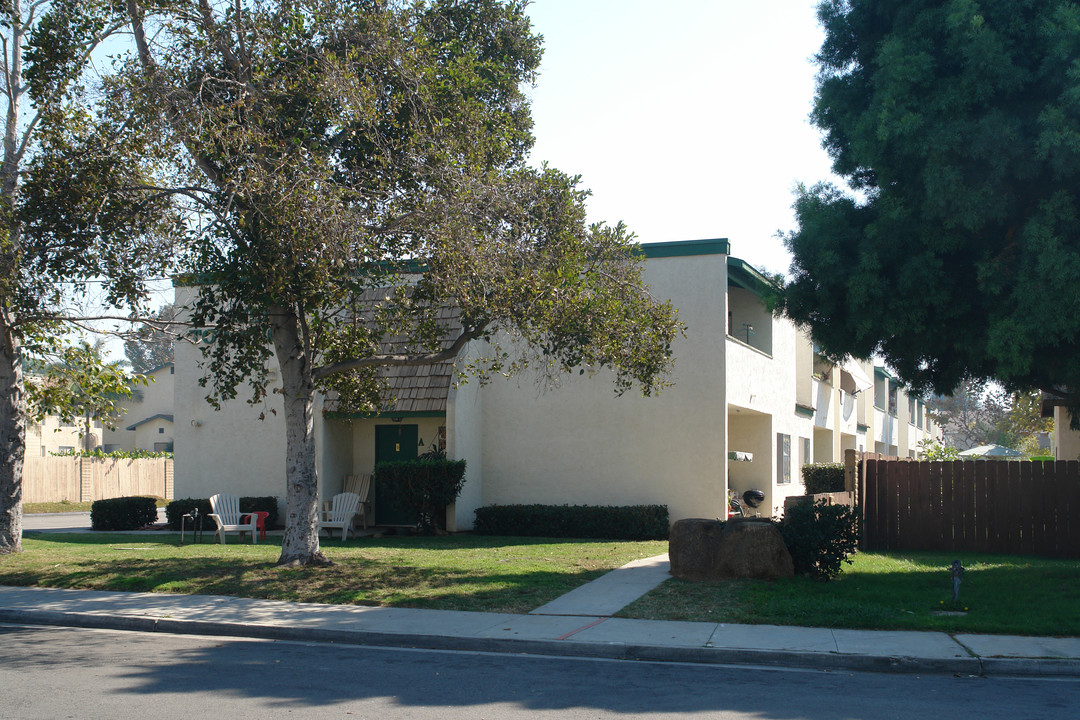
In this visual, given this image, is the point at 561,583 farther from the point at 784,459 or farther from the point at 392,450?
the point at 784,459

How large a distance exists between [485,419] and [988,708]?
15.5 meters

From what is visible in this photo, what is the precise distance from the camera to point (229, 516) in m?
19.7

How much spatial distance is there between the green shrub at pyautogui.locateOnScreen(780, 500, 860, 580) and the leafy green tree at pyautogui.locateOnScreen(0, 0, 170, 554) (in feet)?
31.1

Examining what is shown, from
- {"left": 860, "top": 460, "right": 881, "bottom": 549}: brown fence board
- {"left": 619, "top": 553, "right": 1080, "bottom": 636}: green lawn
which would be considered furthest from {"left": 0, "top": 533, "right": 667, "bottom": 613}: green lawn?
{"left": 860, "top": 460, "right": 881, "bottom": 549}: brown fence board

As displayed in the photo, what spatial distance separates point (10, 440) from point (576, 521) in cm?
1083

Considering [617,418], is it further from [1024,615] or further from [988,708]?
[988,708]

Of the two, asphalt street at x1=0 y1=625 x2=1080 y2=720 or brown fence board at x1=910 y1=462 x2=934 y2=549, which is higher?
brown fence board at x1=910 y1=462 x2=934 y2=549

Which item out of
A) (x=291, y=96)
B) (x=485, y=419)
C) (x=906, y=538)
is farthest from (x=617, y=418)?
(x=291, y=96)

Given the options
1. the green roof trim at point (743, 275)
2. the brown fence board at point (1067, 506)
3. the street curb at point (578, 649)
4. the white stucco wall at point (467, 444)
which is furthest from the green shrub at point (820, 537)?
the white stucco wall at point (467, 444)

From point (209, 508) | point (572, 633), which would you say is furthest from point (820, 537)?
point (209, 508)

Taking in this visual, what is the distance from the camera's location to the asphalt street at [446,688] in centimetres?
686

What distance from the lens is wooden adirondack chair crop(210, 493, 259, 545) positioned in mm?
18531

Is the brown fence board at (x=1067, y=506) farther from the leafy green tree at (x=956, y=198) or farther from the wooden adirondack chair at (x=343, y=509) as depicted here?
the wooden adirondack chair at (x=343, y=509)

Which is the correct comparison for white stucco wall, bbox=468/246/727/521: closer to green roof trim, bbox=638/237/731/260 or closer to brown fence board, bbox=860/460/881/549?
green roof trim, bbox=638/237/731/260
